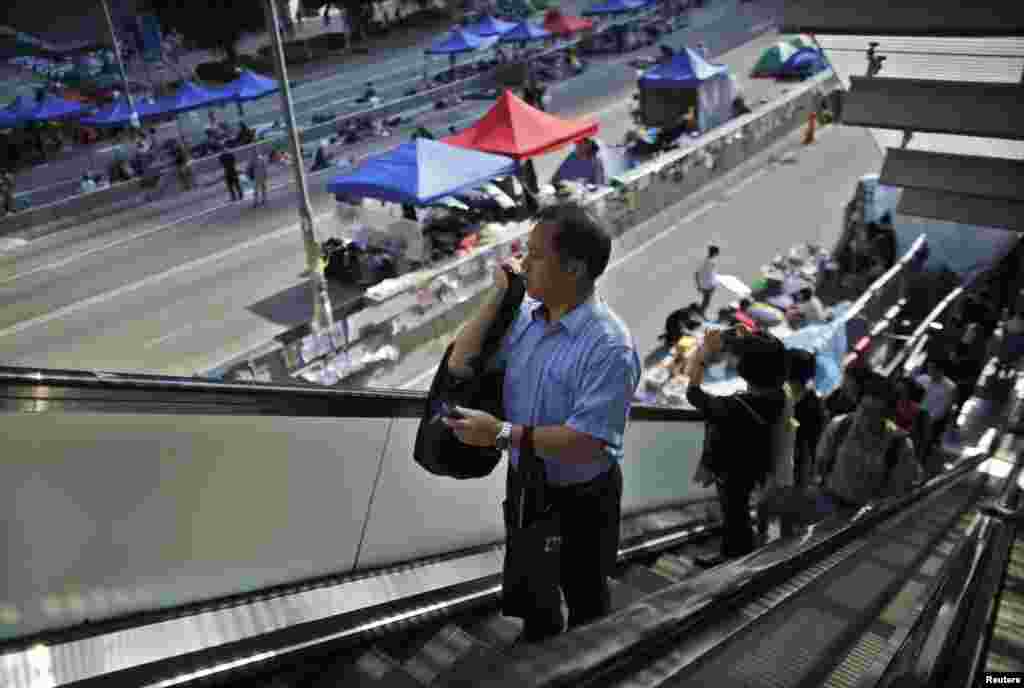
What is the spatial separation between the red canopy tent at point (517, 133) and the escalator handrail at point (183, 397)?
13.1 m

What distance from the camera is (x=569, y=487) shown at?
255 centimetres

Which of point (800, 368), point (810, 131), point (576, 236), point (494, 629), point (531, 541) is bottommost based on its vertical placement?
point (810, 131)

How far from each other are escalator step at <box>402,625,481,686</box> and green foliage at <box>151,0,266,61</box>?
33.1 meters

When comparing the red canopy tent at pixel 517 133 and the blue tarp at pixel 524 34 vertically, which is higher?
the blue tarp at pixel 524 34

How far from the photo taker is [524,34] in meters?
31.8

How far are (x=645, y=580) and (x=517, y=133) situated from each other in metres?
13.5

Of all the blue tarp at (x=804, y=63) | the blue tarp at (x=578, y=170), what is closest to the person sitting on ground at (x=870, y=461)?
the blue tarp at (x=578, y=170)

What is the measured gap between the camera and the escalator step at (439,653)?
9.05ft

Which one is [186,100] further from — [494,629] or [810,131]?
[494,629]

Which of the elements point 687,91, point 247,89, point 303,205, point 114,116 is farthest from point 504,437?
point 247,89

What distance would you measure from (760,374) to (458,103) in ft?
87.1

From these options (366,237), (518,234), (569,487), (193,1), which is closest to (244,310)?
(366,237)

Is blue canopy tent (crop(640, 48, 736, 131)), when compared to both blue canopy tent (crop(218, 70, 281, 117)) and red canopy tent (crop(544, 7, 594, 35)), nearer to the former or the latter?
blue canopy tent (crop(218, 70, 281, 117))

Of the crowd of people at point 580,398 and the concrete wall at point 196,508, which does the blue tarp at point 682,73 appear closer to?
the crowd of people at point 580,398
